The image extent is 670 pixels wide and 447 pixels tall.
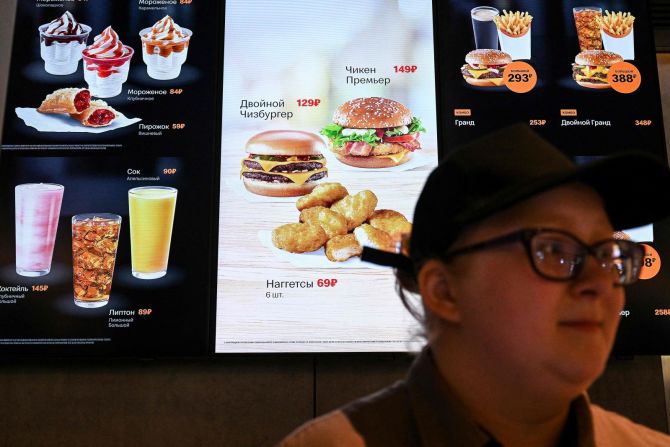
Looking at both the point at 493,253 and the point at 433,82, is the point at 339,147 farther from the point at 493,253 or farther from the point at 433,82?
the point at 493,253

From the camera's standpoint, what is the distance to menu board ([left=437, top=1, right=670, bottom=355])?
3170 millimetres

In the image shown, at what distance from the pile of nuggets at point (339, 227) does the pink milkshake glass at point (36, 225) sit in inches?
45.0

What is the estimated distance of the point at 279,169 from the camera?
10.1 feet

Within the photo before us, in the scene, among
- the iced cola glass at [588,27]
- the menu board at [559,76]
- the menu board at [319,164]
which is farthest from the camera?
the iced cola glass at [588,27]

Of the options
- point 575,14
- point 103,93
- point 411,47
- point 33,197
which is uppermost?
point 575,14

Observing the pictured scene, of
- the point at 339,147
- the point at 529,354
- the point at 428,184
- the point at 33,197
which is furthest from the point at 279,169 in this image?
the point at 529,354

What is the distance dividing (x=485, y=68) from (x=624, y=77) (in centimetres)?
77

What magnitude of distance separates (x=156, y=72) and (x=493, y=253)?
2.78m

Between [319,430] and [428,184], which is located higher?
[428,184]

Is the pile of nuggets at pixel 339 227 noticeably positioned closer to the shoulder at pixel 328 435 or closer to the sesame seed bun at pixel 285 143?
the sesame seed bun at pixel 285 143

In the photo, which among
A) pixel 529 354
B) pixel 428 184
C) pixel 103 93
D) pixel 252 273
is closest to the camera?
pixel 529 354

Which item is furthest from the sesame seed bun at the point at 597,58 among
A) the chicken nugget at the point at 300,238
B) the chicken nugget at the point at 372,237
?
the chicken nugget at the point at 300,238

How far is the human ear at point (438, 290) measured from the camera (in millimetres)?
988

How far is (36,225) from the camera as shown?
3.01 meters
